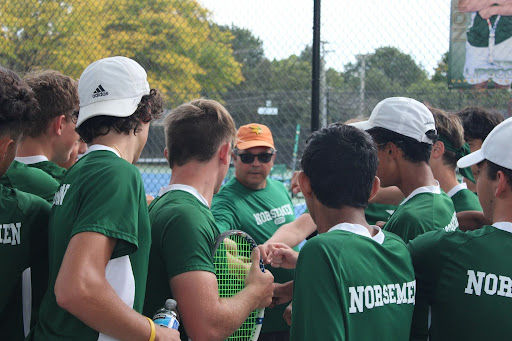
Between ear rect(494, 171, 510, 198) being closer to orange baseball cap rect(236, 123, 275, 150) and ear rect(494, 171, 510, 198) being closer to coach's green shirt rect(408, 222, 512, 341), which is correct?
coach's green shirt rect(408, 222, 512, 341)

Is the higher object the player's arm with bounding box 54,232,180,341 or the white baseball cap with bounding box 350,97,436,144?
the white baseball cap with bounding box 350,97,436,144

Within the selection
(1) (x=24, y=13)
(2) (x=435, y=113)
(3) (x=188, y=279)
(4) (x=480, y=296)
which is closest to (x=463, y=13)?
(2) (x=435, y=113)

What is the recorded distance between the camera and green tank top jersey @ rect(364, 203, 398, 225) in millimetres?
3592

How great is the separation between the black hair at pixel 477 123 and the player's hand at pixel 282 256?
2.06 metres

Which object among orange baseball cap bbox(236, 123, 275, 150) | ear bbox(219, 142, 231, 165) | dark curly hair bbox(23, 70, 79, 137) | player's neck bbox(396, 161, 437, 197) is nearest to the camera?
ear bbox(219, 142, 231, 165)

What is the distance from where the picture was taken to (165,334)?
179cm

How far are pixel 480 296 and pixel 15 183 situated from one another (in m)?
1.95

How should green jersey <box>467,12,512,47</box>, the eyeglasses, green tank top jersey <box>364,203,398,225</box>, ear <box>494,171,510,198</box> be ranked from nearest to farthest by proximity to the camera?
ear <box>494,171,510,198</box>, green tank top jersey <box>364,203,398,225</box>, the eyeglasses, green jersey <box>467,12,512,47</box>

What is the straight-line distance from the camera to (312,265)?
164 centimetres

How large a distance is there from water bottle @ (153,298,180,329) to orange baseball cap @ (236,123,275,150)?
7.95ft

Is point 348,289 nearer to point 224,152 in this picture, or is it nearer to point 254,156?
point 224,152

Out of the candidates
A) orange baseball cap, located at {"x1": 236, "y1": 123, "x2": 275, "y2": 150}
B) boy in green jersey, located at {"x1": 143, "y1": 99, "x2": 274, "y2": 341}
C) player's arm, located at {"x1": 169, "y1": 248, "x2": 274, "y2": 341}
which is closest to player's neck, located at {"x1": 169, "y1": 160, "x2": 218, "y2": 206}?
boy in green jersey, located at {"x1": 143, "y1": 99, "x2": 274, "y2": 341}

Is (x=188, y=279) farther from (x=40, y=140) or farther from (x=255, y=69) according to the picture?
(x=255, y=69)

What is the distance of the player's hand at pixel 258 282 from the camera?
213cm
